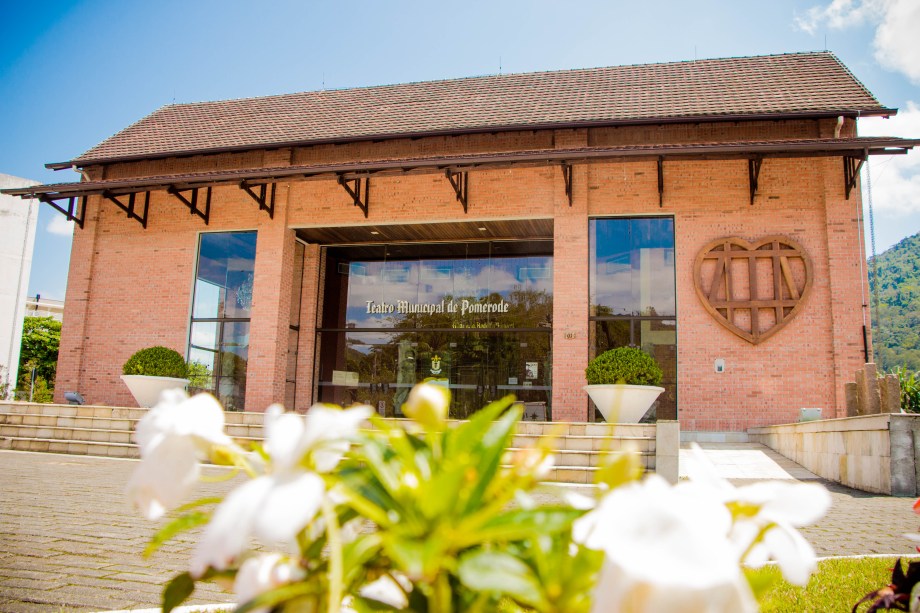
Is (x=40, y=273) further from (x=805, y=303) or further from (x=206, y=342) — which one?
(x=805, y=303)

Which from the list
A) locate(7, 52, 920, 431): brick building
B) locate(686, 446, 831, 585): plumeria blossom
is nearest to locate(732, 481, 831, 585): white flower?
locate(686, 446, 831, 585): plumeria blossom

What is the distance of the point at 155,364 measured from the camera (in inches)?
520

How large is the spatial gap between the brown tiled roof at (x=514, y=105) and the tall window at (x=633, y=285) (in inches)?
94.5

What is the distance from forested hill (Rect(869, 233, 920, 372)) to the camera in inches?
1284

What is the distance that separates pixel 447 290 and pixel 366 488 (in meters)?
15.7

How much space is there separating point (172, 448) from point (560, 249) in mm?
13516

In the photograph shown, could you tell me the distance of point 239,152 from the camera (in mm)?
16406

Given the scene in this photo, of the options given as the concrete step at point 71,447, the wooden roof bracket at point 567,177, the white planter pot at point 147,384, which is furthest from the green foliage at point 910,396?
the concrete step at point 71,447

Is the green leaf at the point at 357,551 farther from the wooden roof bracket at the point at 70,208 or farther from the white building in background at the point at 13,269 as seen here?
the white building in background at the point at 13,269

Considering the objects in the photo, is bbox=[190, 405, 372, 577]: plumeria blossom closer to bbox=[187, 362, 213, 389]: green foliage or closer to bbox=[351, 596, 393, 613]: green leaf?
bbox=[351, 596, 393, 613]: green leaf

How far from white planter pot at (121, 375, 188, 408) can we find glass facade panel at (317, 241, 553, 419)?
433cm

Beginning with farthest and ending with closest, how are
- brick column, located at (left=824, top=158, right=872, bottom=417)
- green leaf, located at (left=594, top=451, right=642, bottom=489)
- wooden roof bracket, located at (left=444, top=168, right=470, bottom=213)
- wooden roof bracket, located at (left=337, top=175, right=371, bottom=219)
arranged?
wooden roof bracket, located at (left=337, top=175, right=371, bottom=219) → wooden roof bracket, located at (left=444, top=168, right=470, bottom=213) → brick column, located at (left=824, top=158, right=872, bottom=417) → green leaf, located at (left=594, top=451, right=642, bottom=489)

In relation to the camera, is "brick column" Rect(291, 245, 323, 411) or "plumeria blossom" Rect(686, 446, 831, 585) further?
"brick column" Rect(291, 245, 323, 411)

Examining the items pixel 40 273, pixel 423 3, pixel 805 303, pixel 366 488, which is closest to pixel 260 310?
pixel 423 3
